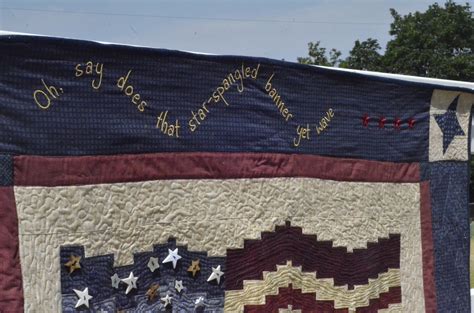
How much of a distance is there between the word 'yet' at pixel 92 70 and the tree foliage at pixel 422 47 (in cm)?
2123

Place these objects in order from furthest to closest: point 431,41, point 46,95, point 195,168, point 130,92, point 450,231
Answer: point 431,41 → point 450,231 → point 195,168 → point 130,92 → point 46,95

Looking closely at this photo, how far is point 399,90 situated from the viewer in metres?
4.32

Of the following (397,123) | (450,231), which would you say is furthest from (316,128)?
(450,231)

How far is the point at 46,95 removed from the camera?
9.48 ft

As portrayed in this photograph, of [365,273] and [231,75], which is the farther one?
[365,273]

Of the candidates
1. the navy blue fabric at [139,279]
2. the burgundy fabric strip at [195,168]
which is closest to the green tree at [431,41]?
the burgundy fabric strip at [195,168]

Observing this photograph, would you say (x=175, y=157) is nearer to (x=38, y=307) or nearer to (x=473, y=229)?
(x=38, y=307)

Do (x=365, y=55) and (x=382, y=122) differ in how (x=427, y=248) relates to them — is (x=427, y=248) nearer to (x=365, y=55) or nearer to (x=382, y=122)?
(x=382, y=122)

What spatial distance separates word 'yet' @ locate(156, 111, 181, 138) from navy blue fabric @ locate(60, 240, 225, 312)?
0.43m

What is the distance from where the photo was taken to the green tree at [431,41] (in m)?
24.4

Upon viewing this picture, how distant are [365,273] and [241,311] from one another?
33.1 inches

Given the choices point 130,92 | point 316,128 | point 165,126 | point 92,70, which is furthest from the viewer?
point 316,128

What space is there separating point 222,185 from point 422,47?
22486 mm

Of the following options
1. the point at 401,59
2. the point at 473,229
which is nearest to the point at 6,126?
the point at 473,229
